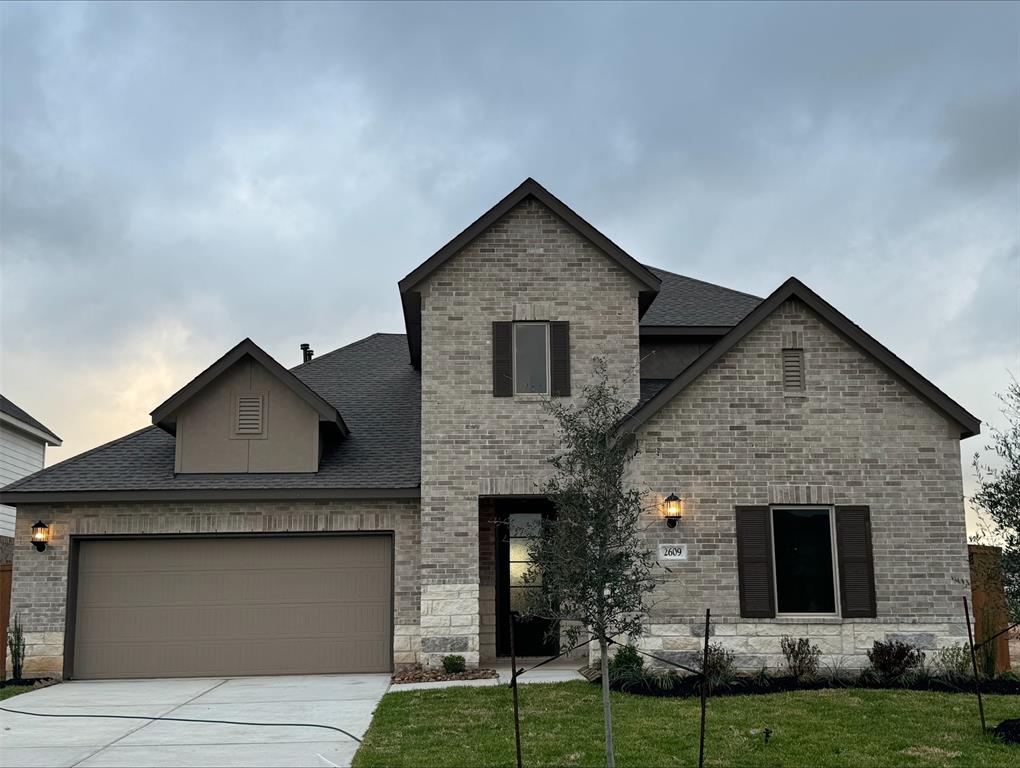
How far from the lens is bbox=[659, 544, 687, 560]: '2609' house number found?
14.0 metres

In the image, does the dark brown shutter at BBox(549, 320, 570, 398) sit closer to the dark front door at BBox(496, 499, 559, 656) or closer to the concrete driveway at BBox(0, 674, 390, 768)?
the dark front door at BBox(496, 499, 559, 656)

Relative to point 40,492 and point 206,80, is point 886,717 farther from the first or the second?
point 206,80

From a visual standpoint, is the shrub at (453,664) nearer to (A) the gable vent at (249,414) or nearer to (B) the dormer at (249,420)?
(B) the dormer at (249,420)

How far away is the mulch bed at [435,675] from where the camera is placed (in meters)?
14.1

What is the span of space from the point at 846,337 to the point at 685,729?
273 inches

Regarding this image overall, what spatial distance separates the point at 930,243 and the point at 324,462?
14109mm

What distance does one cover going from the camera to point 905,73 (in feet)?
61.6

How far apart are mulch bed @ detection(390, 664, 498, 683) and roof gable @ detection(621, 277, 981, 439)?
435 cm

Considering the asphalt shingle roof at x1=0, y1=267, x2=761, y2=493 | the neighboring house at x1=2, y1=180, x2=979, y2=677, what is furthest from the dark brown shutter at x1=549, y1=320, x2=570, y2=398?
the asphalt shingle roof at x1=0, y1=267, x2=761, y2=493

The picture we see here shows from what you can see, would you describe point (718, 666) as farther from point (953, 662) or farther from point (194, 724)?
point (194, 724)

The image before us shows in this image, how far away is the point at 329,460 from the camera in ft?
52.8

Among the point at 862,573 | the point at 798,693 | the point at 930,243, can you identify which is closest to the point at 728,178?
the point at 930,243

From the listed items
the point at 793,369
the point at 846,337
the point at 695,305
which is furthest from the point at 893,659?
the point at 695,305

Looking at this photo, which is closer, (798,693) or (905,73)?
(798,693)
